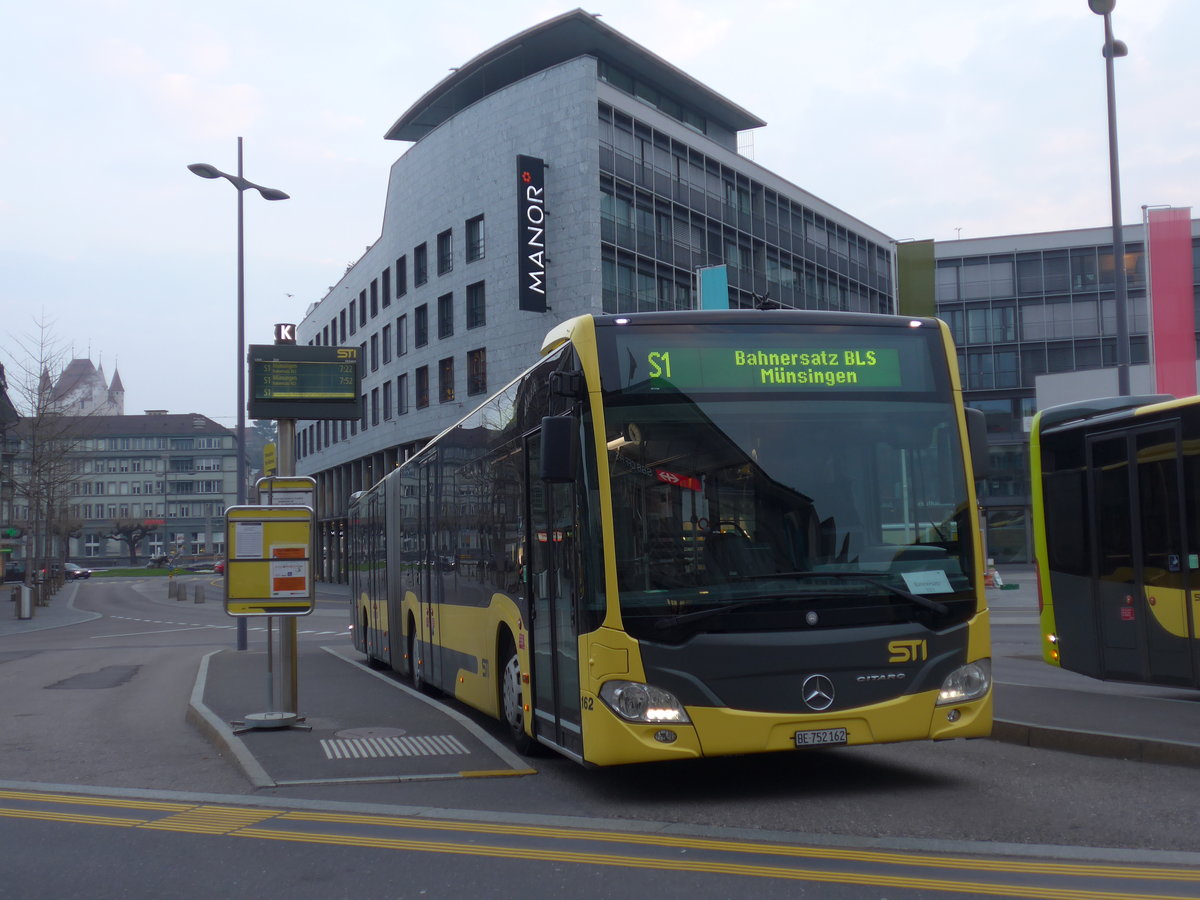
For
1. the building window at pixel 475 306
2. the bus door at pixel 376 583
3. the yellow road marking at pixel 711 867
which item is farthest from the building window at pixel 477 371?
the yellow road marking at pixel 711 867

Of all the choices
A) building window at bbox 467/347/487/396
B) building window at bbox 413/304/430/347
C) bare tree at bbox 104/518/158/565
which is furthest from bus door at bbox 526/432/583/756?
bare tree at bbox 104/518/158/565

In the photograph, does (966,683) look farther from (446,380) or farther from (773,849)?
(446,380)

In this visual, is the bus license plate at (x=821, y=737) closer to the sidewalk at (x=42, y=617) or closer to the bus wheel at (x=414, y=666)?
the bus wheel at (x=414, y=666)

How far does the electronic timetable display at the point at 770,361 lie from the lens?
7.92 meters

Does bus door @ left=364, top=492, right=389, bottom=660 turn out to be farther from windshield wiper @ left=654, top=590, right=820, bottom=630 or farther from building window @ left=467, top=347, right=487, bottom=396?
building window @ left=467, top=347, right=487, bottom=396

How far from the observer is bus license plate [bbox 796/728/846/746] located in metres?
7.50

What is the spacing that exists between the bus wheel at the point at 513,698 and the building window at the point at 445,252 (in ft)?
133

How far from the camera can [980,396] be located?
61.8 m

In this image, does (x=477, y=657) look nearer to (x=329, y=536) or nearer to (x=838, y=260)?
(x=838, y=260)

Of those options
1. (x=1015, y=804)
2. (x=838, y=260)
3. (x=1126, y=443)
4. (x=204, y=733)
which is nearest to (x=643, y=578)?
(x=1015, y=804)

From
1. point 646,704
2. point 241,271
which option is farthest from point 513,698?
point 241,271

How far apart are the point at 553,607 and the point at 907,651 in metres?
2.36

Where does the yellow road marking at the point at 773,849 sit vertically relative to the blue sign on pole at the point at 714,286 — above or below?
below

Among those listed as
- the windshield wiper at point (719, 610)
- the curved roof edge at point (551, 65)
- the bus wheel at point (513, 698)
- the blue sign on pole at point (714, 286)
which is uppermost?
the curved roof edge at point (551, 65)
